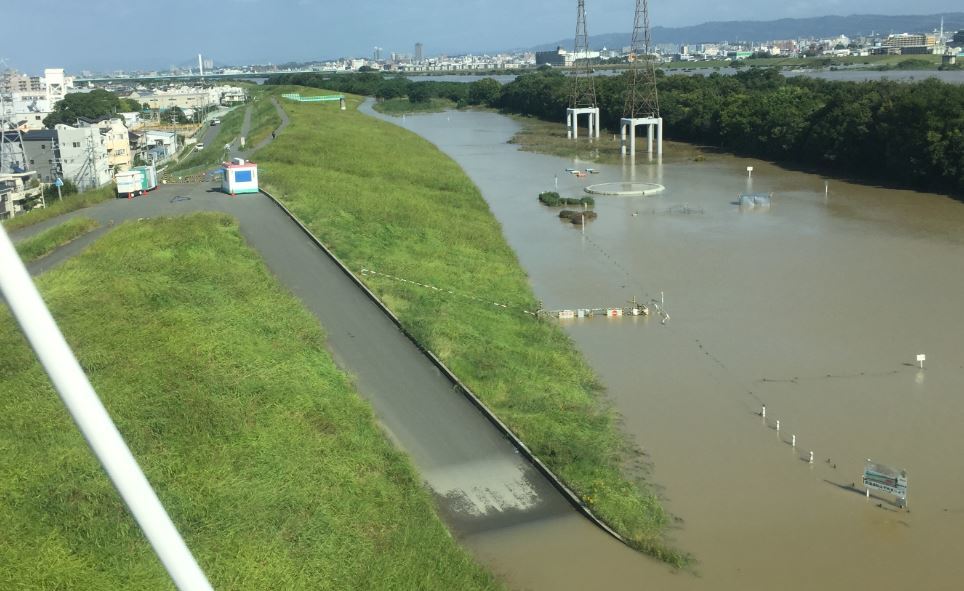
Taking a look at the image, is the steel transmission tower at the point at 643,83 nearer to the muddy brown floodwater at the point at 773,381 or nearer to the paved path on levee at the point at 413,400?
the muddy brown floodwater at the point at 773,381

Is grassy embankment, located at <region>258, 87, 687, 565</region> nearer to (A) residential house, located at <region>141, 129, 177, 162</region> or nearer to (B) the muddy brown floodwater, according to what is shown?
(B) the muddy brown floodwater

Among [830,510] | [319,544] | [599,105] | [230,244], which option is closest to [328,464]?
[319,544]

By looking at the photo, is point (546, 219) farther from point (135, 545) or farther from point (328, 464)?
point (135, 545)

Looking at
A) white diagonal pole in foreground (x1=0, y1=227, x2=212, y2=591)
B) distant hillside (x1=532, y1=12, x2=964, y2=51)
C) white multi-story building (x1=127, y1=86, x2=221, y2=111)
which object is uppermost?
distant hillside (x1=532, y1=12, x2=964, y2=51)

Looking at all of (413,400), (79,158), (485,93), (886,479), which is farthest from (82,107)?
(886,479)

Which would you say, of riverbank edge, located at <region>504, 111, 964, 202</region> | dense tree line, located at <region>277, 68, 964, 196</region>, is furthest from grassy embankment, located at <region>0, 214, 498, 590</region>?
dense tree line, located at <region>277, 68, 964, 196</region>
